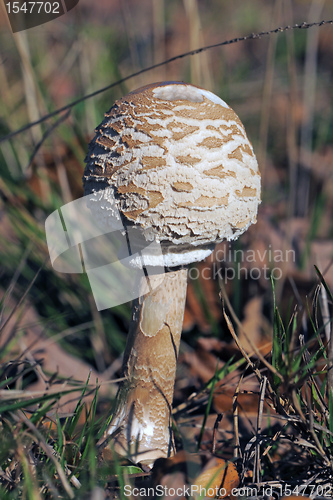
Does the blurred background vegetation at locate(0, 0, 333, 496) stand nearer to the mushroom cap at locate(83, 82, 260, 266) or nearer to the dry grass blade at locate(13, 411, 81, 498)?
the dry grass blade at locate(13, 411, 81, 498)

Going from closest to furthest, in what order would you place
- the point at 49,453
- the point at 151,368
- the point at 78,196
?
1. the point at 49,453
2. the point at 151,368
3. the point at 78,196

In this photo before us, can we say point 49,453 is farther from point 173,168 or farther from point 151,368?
point 173,168

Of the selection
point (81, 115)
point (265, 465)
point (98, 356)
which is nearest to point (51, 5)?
point (81, 115)

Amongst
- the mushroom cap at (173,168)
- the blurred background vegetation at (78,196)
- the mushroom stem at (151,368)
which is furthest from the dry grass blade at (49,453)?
the mushroom cap at (173,168)

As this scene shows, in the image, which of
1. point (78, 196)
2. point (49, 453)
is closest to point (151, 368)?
point (49, 453)

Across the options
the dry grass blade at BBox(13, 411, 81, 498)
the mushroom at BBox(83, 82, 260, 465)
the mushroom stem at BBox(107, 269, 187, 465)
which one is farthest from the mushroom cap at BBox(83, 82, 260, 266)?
the dry grass blade at BBox(13, 411, 81, 498)

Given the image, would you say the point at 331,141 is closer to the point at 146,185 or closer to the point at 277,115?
the point at 277,115

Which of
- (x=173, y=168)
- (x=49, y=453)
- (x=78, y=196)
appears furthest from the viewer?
(x=78, y=196)
